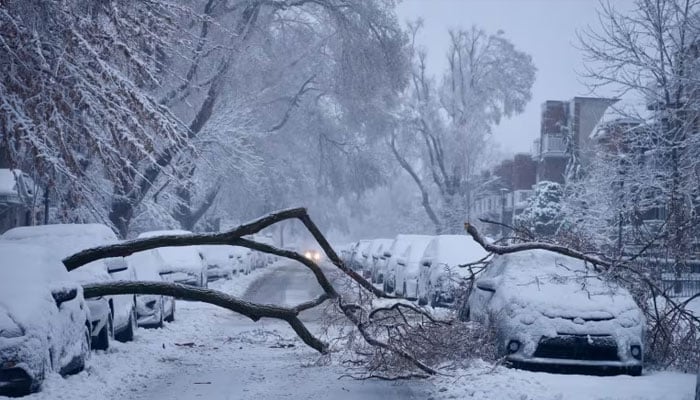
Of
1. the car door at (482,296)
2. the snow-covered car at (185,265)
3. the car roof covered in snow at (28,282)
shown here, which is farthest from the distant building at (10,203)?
the car door at (482,296)

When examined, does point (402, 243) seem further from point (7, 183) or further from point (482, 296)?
point (482, 296)

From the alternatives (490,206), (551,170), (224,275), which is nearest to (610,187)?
(224,275)

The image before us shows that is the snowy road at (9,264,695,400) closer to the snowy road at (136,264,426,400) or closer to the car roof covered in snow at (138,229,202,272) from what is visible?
the snowy road at (136,264,426,400)

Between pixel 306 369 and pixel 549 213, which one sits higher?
pixel 549 213

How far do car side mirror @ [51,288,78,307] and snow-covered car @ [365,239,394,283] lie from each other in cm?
1885

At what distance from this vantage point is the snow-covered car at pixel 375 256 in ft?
92.2

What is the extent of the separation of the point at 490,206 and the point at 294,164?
3473 cm

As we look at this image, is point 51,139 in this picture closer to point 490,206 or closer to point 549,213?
point 549,213

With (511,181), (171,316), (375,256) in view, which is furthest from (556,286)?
(511,181)

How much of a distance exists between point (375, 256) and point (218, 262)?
6.30 metres

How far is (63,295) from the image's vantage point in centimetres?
783

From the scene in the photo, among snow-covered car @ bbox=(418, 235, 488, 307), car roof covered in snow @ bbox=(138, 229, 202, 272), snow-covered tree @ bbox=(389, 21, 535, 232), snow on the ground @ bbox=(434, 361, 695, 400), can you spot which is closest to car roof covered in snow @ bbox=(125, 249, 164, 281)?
car roof covered in snow @ bbox=(138, 229, 202, 272)

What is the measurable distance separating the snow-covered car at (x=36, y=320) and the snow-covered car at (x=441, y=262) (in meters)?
9.35

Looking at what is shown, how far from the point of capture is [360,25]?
26328mm
